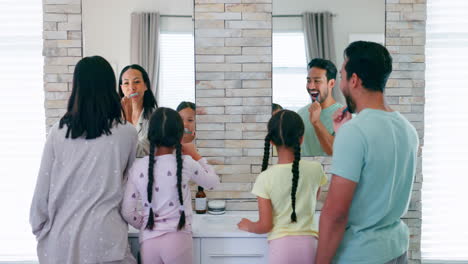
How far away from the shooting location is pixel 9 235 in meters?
2.28

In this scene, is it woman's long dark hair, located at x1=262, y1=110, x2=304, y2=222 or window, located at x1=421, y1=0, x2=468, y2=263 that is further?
window, located at x1=421, y1=0, x2=468, y2=263

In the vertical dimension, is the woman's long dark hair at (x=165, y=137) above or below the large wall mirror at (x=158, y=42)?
below

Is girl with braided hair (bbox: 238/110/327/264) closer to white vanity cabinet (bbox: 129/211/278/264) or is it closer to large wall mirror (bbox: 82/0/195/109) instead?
white vanity cabinet (bbox: 129/211/278/264)

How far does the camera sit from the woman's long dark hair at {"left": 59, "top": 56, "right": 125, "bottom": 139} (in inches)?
57.4

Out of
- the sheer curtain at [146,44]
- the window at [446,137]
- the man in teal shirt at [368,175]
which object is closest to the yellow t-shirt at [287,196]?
the man in teal shirt at [368,175]

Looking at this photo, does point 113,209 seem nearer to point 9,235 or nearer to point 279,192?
point 279,192

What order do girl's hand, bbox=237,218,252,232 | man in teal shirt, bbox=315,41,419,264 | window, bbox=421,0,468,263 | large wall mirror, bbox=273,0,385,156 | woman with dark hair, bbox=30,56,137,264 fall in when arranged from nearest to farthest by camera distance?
1. man in teal shirt, bbox=315,41,419,264
2. woman with dark hair, bbox=30,56,137,264
3. girl's hand, bbox=237,218,252,232
4. large wall mirror, bbox=273,0,385,156
5. window, bbox=421,0,468,263

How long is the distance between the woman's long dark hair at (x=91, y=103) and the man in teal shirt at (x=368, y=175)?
915mm

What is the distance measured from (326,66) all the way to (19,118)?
1871 millimetres

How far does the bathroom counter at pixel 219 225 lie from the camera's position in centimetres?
172

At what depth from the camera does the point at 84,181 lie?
1.46m

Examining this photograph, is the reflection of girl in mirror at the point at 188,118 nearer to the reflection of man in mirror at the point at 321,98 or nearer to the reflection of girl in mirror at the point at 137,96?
the reflection of girl in mirror at the point at 137,96

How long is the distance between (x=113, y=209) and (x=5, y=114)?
125 cm

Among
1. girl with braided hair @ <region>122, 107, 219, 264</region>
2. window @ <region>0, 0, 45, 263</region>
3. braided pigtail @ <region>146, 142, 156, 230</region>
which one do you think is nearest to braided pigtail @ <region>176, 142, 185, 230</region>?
girl with braided hair @ <region>122, 107, 219, 264</region>
